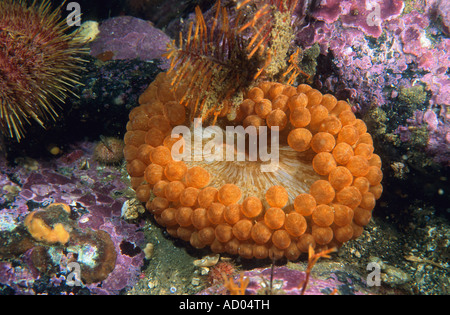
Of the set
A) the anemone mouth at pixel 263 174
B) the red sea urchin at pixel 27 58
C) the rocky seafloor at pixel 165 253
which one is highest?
the red sea urchin at pixel 27 58

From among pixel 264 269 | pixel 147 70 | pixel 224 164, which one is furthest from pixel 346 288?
pixel 147 70

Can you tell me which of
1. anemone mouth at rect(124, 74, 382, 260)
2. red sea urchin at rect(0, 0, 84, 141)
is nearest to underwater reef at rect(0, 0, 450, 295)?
anemone mouth at rect(124, 74, 382, 260)

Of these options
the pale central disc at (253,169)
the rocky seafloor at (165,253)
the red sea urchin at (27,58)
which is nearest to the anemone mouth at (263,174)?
the pale central disc at (253,169)

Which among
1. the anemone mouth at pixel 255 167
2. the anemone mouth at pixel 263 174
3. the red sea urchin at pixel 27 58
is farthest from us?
the anemone mouth at pixel 255 167

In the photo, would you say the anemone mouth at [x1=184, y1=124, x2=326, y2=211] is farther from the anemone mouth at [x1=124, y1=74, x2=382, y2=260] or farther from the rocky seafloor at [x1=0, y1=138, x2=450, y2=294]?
the rocky seafloor at [x1=0, y1=138, x2=450, y2=294]

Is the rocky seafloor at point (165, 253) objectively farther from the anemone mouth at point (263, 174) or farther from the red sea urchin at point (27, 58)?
the red sea urchin at point (27, 58)
